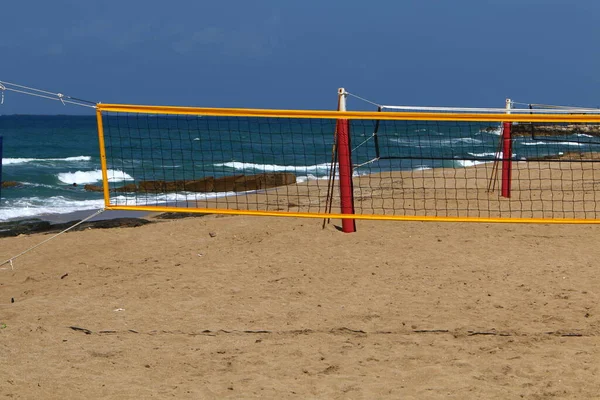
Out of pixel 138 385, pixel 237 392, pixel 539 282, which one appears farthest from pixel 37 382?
pixel 539 282

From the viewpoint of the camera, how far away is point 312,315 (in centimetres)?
641

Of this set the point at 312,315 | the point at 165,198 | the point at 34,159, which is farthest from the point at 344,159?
the point at 34,159

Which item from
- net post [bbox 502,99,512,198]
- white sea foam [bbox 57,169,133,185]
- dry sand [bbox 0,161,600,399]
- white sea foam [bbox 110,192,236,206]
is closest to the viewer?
dry sand [bbox 0,161,600,399]

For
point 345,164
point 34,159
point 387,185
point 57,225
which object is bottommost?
point 57,225

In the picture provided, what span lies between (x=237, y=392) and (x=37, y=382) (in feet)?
4.08

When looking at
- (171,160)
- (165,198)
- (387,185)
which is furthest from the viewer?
(171,160)

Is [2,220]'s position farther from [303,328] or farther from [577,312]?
[577,312]

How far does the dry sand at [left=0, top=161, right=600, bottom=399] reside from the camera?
5.01 metres

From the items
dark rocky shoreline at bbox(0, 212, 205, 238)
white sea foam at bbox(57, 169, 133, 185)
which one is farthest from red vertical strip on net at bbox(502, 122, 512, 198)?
white sea foam at bbox(57, 169, 133, 185)

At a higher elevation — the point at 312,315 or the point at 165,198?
the point at 165,198

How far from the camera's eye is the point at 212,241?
30.3ft

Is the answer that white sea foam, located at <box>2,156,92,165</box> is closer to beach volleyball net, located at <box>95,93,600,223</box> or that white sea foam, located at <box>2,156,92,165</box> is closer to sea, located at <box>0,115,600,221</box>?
sea, located at <box>0,115,600,221</box>

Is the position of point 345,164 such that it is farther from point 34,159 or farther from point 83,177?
point 34,159

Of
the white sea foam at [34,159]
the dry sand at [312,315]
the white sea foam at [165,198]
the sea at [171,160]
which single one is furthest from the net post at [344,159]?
the white sea foam at [34,159]
